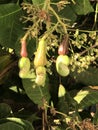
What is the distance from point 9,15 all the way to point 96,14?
12.2 inches

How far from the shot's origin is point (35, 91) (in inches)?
56.5

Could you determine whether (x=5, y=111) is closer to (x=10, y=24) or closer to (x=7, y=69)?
(x=7, y=69)

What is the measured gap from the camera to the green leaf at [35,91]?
4.62ft

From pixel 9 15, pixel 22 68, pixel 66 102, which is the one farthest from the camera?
pixel 66 102

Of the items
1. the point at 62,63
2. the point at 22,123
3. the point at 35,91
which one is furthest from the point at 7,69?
the point at 62,63

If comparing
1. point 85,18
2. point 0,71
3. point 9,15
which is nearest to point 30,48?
point 9,15

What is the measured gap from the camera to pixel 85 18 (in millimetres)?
1565

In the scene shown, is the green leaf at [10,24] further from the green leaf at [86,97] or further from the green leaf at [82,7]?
the green leaf at [86,97]

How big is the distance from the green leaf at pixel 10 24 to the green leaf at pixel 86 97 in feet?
0.99

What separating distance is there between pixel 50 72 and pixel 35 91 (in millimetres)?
104

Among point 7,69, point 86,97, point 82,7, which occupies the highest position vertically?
point 82,7

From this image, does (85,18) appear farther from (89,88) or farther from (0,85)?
(0,85)

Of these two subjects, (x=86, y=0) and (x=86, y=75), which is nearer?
(x=86, y=0)

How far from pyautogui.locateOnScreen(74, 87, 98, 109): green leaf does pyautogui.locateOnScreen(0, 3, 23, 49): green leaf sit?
0.30 meters
